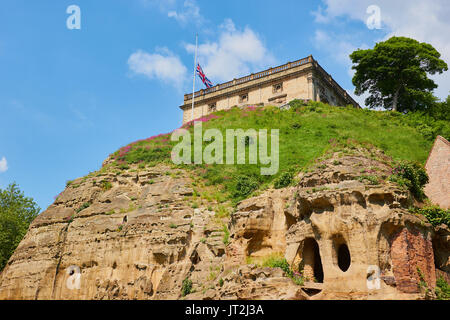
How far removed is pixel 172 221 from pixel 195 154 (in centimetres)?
966

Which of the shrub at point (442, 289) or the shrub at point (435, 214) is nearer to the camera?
the shrub at point (442, 289)

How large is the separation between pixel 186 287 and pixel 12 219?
25.7 m

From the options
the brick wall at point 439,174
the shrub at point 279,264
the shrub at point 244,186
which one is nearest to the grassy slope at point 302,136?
the shrub at point 244,186

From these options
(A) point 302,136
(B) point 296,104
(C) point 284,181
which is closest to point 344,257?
(C) point 284,181

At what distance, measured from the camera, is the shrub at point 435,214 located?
2231 centimetres

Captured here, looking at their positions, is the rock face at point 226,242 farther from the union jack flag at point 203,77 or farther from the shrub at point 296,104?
the union jack flag at point 203,77

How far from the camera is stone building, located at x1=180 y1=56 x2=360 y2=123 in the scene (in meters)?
48.0

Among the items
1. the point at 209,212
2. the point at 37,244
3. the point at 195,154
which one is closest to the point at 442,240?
the point at 209,212

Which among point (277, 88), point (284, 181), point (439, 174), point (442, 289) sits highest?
point (277, 88)

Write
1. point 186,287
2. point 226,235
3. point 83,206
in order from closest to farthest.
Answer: point 186,287, point 226,235, point 83,206

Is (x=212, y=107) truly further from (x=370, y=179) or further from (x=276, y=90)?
(x=370, y=179)

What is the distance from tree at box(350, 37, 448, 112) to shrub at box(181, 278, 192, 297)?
31.5 meters

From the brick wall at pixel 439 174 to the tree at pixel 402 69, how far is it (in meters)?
22.1

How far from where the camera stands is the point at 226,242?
1059 inches
